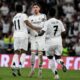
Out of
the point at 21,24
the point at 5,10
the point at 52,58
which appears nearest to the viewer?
the point at 52,58

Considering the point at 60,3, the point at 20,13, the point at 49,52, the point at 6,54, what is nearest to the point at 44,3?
the point at 60,3

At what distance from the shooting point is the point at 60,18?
96.7 feet

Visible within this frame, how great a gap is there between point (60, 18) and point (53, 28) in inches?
481

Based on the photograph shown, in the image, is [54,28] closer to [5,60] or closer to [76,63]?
[76,63]

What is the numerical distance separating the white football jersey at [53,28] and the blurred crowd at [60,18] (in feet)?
28.0

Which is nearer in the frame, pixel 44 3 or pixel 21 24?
pixel 21 24

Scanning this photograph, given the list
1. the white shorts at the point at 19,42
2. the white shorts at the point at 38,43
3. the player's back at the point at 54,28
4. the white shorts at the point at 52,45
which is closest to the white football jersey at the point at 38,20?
the white shorts at the point at 38,43

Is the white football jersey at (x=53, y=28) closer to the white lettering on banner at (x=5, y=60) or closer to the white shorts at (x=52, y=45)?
the white shorts at (x=52, y=45)

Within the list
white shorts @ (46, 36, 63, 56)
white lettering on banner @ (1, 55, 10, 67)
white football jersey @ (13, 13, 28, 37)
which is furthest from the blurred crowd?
white shorts @ (46, 36, 63, 56)

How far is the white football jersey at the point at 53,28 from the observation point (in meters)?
17.1

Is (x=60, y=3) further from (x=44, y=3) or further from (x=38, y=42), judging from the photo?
(x=38, y=42)

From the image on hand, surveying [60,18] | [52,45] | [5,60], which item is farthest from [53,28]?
[60,18]

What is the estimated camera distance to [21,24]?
744 inches

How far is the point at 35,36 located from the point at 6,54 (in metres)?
6.98
